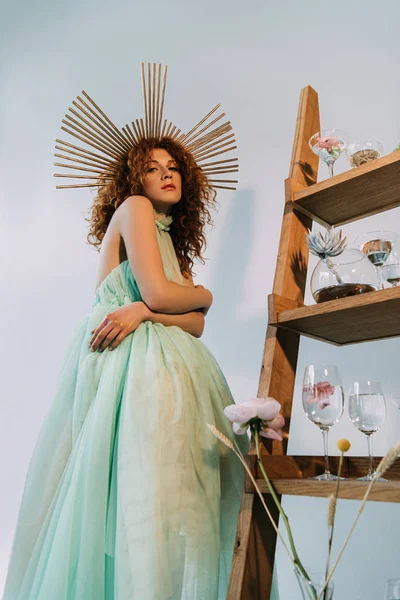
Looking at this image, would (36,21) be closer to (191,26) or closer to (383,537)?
(191,26)

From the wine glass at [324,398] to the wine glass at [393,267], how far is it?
10.4 inches

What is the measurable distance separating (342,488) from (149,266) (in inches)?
26.6

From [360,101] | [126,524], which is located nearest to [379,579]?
[126,524]

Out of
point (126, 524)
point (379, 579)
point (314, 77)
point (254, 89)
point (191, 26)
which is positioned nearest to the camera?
point (126, 524)

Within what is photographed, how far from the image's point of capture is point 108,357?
134 centimetres

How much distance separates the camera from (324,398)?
1.08 metres

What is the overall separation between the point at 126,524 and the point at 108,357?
14.9 inches

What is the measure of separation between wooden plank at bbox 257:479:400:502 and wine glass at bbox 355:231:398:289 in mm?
477

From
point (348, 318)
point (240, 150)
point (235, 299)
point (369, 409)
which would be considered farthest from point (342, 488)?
point (240, 150)

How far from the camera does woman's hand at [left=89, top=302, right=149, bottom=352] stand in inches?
53.2

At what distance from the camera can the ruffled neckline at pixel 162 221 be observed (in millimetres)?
1670

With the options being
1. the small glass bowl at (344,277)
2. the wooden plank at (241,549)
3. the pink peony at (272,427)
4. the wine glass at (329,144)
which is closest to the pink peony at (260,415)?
the pink peony at (272,427)

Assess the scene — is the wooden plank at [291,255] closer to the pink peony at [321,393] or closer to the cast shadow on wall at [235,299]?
the pink peony at [321,393]

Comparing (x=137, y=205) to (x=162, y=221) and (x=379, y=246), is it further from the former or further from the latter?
(x=379, y=246)
